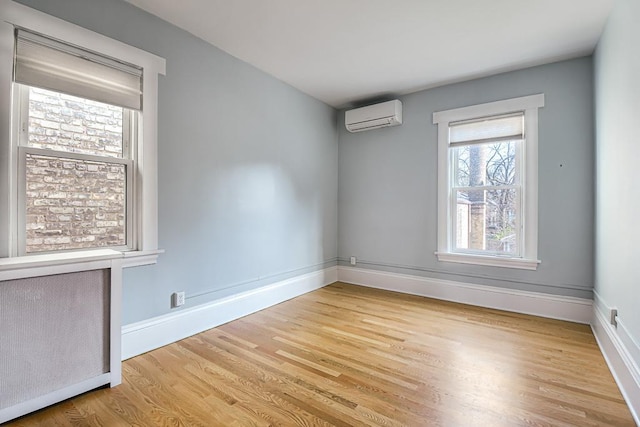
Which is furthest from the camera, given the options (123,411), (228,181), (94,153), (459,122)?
(459,122)

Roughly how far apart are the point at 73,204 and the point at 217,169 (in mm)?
1145

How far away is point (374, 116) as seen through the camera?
4.11m

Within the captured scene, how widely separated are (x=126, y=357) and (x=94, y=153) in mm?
1493

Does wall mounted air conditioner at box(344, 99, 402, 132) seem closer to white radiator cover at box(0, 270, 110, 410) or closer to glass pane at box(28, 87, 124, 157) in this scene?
glass pane at box(28, 87, 124, 157)


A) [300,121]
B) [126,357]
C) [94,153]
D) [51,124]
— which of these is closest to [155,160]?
[94,153]

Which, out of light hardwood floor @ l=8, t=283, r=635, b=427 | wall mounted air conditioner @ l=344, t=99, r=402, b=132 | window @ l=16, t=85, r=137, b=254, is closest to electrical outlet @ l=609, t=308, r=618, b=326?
light hardwood floor @ l=8, t=283, r=635, b=427

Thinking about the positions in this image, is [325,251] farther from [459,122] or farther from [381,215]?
[459,122]

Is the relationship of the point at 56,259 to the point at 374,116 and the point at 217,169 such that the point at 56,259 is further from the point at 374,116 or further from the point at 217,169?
the point at 374,116

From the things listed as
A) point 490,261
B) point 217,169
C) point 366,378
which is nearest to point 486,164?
point 490,261

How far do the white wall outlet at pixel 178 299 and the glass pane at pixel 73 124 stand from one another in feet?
3.92

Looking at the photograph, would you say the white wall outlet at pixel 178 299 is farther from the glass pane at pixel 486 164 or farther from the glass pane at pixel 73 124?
the glass pane at pixel 486 164

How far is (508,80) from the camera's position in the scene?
11.1 feet

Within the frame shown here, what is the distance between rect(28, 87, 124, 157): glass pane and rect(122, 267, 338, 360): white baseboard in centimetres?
133

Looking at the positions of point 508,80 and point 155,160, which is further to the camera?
point 508,80
